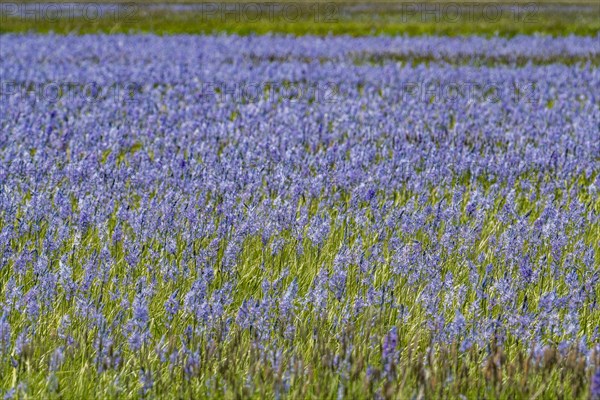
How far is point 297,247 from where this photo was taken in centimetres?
490

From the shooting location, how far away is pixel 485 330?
3.82m

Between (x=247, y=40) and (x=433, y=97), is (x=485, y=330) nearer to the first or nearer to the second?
(x=433, y=97)

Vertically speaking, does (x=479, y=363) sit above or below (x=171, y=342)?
→ below

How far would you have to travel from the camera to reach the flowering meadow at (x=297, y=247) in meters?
3.34

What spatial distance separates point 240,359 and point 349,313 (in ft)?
2.10

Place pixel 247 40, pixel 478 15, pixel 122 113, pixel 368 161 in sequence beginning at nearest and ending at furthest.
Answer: pixel 368 161 < pixel 122 113 < pixel 247 40 < pixel 478 15

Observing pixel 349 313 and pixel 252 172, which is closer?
pixel 349 313

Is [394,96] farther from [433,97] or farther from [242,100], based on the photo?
[242,100]

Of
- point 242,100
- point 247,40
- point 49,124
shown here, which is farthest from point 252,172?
point 247,40

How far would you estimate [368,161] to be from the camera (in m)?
6.90

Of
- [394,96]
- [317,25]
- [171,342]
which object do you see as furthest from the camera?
[317,25]

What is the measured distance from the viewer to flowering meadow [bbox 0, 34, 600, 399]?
3.34m

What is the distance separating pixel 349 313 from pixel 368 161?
10.1 feet

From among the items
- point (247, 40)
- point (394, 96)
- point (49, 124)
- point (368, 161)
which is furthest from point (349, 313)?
point (247, 40)
